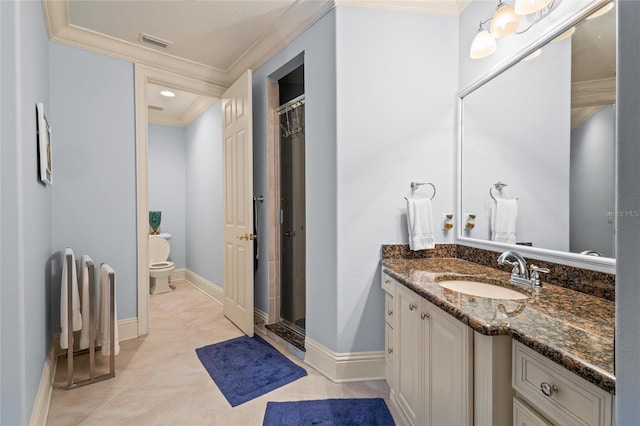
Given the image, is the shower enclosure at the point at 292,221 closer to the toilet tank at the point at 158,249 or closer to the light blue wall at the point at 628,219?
the toilet tank at the point at 158,249

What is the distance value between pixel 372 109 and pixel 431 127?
43 cm

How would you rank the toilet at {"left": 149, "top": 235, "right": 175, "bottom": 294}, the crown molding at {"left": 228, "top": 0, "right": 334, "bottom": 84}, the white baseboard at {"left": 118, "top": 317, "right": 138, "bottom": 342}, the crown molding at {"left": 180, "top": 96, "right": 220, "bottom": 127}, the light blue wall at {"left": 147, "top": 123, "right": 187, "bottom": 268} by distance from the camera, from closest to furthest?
the crown molding at {"left": 228, "top": 0, "right": 334, "bottom": 84} → the white baseboard at {"left": 118, "top": 317, "right": 138, "bottom": 342} → the crown molding at {"left": 180, "top": 96, "right": 220, "bottom": 127} → the toilet at {"left": 149, "top": 235, "right": 175, "bottom": 294} → the light blue wall at {"left": 147, "top": 123, "right": 187, "bottom": 268}

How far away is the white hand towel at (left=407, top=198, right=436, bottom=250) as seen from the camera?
199cm

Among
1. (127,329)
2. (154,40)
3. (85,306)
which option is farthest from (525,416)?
(154,40)

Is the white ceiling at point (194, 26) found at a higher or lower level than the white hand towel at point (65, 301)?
higher

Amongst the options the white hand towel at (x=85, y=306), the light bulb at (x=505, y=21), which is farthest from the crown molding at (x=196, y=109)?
the light bulb at (x=505, y=21)

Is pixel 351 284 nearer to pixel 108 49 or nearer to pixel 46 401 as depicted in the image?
pixel 46 401

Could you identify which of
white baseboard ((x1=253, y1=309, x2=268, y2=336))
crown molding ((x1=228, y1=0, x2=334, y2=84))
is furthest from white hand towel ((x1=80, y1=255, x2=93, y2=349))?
crown molding ((x1=228, y1=0, x2=334, y2=84))

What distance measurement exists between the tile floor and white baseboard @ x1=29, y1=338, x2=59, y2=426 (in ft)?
Answer: 0.14

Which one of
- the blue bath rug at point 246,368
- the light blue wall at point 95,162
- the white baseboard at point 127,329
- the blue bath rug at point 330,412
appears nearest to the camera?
the blue bath rug at point 330,412

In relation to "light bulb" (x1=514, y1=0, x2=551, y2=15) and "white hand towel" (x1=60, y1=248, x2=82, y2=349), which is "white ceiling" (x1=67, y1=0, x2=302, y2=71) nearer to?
"light bulb" (x1=514, y1=0, x2=551, y2=15)

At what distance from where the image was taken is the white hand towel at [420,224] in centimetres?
199

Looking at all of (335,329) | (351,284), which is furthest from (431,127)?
(335,329)

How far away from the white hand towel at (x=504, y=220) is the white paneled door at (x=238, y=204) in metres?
1.88
